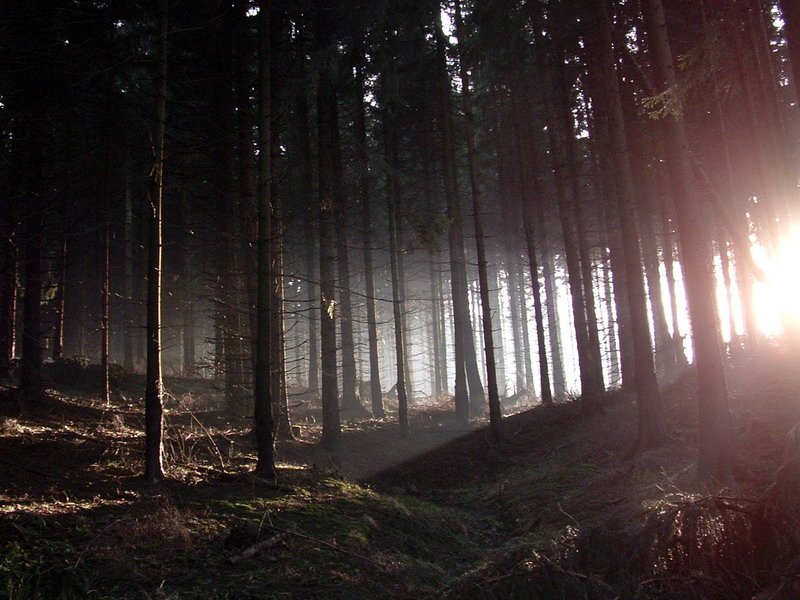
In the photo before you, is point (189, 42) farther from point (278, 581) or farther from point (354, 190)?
point (278, 581)

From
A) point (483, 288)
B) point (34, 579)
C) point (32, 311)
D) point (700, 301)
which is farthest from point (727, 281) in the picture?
point (34, 579)

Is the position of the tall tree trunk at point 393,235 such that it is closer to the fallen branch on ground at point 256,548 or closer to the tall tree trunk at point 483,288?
the tall tree trunk at point 483,288

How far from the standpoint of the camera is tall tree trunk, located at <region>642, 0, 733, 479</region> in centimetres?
819

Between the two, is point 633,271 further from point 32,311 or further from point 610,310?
point 610,310

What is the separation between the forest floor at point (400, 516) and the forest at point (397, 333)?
5cm

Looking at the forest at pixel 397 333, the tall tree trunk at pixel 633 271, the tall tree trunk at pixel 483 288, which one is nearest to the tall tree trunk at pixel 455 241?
the forest at pixel 397 333

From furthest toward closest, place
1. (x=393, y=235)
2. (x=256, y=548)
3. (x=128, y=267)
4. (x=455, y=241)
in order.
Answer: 1. (x=128, y=267)
2. (x=455, y=241)
3. (x=393, y=235)
4. (x=256, y=548)

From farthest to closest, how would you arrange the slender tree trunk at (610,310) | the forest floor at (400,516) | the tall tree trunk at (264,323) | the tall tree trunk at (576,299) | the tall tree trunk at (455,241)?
the slender tree trunk at (610,310), the tall tree trunk at (455,241), the tall tree trunk at (576,299), the tall tree trunk at (264,323), the forest floor at (400,516)

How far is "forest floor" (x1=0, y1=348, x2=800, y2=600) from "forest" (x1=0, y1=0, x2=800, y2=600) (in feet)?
0.15

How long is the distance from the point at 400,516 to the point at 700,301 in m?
6.02

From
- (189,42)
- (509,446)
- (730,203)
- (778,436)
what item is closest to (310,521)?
(778,436)

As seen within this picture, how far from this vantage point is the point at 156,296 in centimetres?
839

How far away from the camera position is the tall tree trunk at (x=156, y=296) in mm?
8109

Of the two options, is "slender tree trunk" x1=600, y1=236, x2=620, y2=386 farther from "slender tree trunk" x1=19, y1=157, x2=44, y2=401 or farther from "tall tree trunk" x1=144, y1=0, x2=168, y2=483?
"slender tree trunk" x1=19, y1=157, x2=44, y2=401
